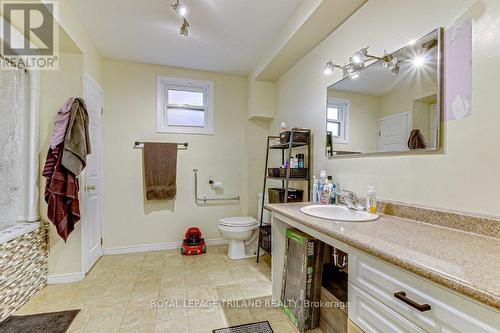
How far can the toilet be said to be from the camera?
2761 millimetres

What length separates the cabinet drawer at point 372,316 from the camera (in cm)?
87

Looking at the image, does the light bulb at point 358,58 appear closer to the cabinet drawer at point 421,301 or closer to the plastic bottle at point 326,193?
the plastic bottle at point 326,193

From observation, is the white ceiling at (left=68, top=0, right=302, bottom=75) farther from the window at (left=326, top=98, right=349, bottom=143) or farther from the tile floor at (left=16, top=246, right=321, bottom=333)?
the tile floor at (left=16, top=246, right=321, bottom=333)

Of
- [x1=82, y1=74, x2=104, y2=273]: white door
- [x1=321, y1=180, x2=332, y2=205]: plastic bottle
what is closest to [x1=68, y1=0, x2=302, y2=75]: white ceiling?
[x1=82, y1=74, x2=104, y2=273]: white door

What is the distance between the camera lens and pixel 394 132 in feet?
4.92

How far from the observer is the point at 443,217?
3.85 feet

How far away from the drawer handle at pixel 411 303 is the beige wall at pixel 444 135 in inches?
22.6

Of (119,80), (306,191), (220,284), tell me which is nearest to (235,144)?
(306,191)

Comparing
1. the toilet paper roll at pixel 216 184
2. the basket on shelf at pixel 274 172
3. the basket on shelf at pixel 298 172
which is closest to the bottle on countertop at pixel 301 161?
the basket on shelf at pixel 298 172

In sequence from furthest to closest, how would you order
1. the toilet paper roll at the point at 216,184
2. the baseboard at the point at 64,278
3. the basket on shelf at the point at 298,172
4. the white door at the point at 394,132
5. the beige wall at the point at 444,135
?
the toilet paper roll at the point at 216,184 → the basket on shelf at the point at 298,172 → the baseboard at the point at 64,278 → the white door at the point at 394,132 → the beige wall at the point at 444,135

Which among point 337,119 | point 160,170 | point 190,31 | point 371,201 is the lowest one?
point 371,201

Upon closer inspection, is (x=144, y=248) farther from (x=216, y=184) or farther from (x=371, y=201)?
(x=371, y=201)

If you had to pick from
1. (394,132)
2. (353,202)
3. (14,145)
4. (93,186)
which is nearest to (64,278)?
(93,186)

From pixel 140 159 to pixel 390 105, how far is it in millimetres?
2806
